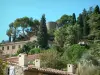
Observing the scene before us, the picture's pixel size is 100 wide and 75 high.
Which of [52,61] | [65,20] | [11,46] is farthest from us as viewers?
[65,20]

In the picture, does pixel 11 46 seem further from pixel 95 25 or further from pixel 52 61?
pixel 52 61

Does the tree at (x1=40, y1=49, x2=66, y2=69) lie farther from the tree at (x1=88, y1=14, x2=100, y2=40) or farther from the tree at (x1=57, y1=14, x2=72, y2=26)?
the tree at (x1=57, y1=14, x2=72, y2=26)

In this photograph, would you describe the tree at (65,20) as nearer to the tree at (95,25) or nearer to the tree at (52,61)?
the tree at (95,25)

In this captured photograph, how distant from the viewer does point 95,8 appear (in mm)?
99875

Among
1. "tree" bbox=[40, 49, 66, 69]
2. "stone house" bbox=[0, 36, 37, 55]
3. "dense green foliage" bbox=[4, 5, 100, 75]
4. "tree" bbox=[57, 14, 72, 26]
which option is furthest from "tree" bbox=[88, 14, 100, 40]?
"tree" bbox=[40, 49, 66, 69]

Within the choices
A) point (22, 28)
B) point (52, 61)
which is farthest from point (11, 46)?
point (52, 61)

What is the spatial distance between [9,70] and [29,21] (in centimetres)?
7338

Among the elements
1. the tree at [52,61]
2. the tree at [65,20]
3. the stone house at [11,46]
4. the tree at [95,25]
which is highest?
the tree at [65,20]

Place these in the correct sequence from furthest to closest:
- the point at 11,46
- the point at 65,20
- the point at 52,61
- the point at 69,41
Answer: the point at 65,20 < the point at 11,46 < the point at 69,41 < the point at 52,61

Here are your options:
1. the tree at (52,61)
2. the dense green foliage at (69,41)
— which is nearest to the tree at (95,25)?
the dense green foliage at (69,41)

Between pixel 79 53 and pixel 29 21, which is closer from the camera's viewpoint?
pixel 79 53

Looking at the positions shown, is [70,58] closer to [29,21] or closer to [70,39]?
[70,39]

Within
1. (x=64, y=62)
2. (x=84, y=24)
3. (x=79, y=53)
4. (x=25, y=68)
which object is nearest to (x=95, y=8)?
(x=84, y=24)

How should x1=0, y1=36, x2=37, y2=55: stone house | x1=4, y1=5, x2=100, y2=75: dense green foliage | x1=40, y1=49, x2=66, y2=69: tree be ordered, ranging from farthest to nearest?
x1=0, y1=36, x2=37, y2=55: stone house, x1=40, y1=49, x2=66, y2=69: tree, x1=4, y1=5, x2=100, y2=75: dense green foliage
